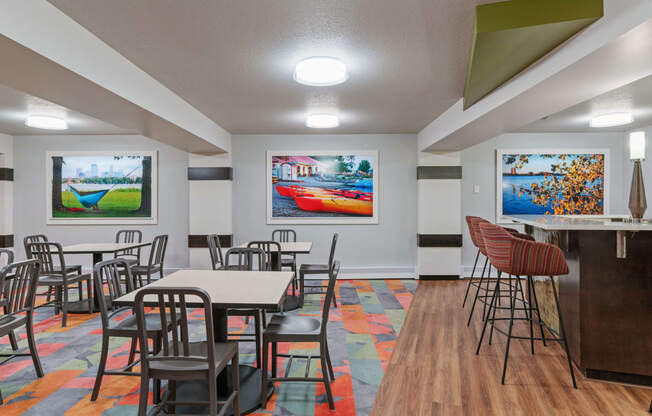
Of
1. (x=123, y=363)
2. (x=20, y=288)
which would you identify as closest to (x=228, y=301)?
(x=123, y=363)

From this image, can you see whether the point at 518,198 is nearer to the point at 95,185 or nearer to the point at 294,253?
the point at 294,253

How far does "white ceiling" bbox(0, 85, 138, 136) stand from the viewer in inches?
164

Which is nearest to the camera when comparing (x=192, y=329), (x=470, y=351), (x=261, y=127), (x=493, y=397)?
(x=493, y=397)

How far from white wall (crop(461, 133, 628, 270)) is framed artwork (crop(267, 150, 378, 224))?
1.59m

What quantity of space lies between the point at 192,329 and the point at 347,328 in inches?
62.1

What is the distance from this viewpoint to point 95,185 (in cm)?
653

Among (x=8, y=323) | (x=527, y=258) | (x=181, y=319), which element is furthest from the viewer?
(x=527, y=258)

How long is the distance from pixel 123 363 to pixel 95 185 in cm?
446

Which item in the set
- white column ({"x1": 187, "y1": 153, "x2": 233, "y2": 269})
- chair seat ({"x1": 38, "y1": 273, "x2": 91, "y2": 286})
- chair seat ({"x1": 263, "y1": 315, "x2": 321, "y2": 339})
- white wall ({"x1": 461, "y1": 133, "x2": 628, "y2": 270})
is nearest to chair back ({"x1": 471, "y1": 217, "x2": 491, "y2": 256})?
chair seat ({"x1": 263, "y1": 315, "x2": 321, "y2": 339})

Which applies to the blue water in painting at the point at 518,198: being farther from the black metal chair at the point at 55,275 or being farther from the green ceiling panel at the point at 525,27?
the black metal chair at the point at 55,275

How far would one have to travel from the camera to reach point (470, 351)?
3355mm

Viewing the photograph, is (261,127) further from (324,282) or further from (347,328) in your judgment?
(347,328)

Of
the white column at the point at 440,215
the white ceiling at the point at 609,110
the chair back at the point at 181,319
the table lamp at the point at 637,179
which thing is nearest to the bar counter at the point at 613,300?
the table lamp at the point at 637,179

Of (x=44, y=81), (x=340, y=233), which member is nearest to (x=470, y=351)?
(x=340, y=233)
